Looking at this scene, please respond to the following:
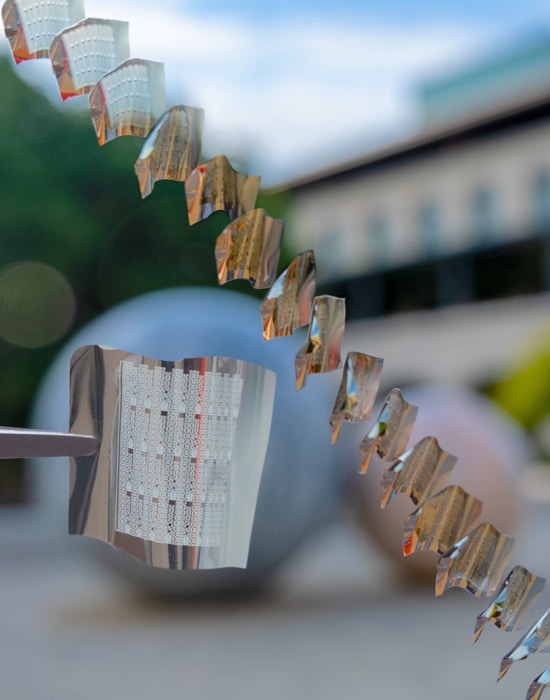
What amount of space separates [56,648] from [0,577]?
2.27 m

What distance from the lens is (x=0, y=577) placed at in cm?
644

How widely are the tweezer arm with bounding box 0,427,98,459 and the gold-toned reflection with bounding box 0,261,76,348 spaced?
12816mm

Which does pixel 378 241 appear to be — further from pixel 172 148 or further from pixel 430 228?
pixel 172 148

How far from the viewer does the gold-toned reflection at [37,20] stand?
1.47 ft

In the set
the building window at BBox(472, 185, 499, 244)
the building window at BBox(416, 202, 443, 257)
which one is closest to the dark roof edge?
the building window at BBox(416, 202, 443, 257)

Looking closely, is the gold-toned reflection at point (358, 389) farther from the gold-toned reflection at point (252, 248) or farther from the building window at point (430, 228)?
the building window at point (430, 228)

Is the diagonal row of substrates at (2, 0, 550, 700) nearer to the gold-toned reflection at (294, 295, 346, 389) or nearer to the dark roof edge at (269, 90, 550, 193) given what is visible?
the gold-toned reflection at (294, 295, 346, 389)

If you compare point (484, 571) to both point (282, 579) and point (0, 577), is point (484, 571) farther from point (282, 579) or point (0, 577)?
point (0, 577)

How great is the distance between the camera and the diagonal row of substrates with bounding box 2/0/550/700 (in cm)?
45

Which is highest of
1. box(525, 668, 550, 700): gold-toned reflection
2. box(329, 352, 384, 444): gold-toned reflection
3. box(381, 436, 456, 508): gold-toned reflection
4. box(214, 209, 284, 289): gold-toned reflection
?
box(214, 209, 284, 289): gold-toned reflection

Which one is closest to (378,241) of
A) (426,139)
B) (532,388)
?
(426,139)

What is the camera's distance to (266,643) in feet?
13.9

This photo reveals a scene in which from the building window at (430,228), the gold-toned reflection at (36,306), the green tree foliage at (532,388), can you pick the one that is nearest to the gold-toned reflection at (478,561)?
the gold-toned reflection at (36,306)

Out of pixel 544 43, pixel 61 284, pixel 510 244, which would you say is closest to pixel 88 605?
pixel 61 284
